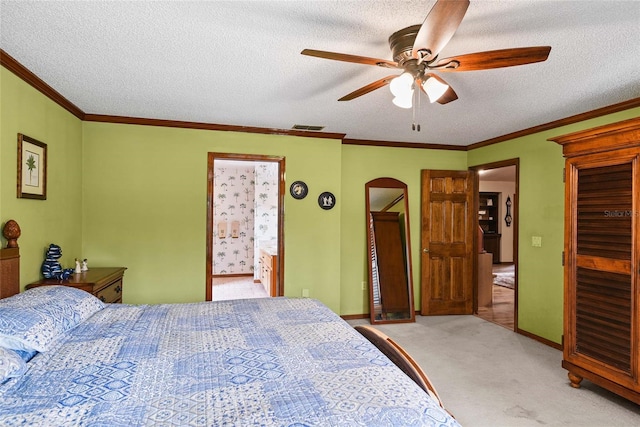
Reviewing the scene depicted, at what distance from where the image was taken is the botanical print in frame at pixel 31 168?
8.84 feet

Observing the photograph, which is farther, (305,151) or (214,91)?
(305,151)

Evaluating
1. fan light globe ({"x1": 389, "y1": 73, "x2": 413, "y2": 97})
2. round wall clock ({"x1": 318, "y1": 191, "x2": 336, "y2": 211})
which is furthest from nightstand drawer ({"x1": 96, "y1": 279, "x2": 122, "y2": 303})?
fan light globe ({"x1": 389, "y1": 73, "x2": 413, "y2": 97})

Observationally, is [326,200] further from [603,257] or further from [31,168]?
[31,168]

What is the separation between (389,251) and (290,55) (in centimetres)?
338

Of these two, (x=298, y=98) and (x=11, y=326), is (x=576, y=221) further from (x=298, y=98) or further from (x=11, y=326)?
(x=11, y=326)

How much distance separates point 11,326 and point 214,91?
214cm

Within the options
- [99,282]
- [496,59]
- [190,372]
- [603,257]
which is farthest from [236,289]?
[496,59]

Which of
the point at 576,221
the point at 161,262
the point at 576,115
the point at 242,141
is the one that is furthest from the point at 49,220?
the point at 576,115

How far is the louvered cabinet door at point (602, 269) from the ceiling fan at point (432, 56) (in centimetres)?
154

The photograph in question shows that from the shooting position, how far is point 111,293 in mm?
3443

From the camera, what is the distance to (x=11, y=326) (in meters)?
1.74

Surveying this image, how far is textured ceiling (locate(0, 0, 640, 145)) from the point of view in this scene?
6.14 feet

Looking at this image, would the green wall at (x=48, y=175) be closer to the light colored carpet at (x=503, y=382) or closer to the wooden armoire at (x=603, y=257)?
the light colored carpet at (x=503, y=382)

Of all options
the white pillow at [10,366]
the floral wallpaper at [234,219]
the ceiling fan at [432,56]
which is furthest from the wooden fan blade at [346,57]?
the floral wallpaper at [234,219]
